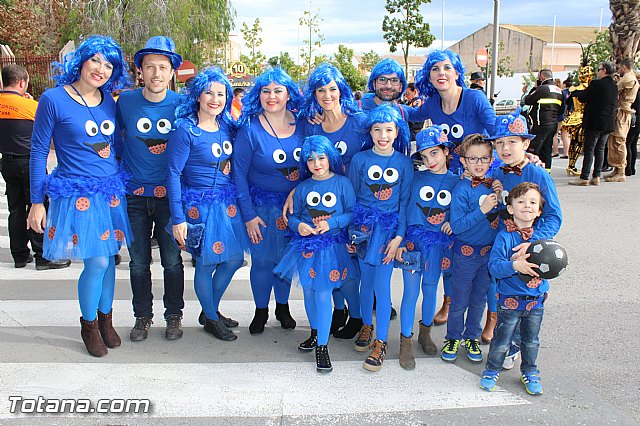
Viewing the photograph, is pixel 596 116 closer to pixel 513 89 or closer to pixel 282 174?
pixel 282 174

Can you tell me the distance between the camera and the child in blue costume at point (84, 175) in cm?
352

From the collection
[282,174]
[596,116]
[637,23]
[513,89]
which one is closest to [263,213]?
[282,174]

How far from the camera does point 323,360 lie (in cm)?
353

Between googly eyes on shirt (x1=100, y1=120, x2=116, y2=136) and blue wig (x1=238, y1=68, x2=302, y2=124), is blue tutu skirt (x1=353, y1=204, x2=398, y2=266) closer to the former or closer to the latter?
blue wig (x1=238, y1=68, x2=302, y2=124)

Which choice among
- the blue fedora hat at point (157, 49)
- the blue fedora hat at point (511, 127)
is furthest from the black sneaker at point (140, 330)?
the blue fedora hat at point (511, 127)

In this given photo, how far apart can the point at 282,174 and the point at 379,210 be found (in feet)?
2.47

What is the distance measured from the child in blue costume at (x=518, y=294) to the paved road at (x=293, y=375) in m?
0.14

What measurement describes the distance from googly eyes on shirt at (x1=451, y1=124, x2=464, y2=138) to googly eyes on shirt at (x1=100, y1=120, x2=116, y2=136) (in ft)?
7.92

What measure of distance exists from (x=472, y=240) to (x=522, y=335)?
2.13ft

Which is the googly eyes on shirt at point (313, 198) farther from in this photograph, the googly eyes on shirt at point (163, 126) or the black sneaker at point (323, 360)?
the googly eyes on shirt at point (163, 126)

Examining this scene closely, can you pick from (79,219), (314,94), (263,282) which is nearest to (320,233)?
(263,282)

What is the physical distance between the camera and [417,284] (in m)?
3.60

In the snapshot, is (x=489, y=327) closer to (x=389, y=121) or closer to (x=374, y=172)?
(x=374, y=172)

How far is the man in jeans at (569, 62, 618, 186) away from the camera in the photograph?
950 centimetres
